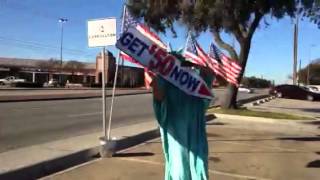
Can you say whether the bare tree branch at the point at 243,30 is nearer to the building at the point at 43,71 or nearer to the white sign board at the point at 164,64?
the white sign board at the point at 164,64

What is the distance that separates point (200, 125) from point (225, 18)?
58.4 feet

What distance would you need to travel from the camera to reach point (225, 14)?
74.3 ft

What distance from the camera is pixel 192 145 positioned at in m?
5.43

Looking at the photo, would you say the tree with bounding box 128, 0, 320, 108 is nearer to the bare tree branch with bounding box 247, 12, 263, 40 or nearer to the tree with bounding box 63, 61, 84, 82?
the bare tree branch with bounding box 247, 12, 263, 40

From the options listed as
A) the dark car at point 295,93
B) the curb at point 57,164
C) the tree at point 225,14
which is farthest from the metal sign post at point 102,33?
the dark car at point 295,93

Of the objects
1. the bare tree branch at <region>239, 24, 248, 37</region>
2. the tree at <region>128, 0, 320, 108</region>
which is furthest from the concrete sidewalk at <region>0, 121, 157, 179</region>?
the bare tree branch at <region>239, 24, 248, 37</region>

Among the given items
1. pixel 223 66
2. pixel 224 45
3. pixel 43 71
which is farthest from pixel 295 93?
pixel 43 71

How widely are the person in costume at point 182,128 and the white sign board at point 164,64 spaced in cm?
10

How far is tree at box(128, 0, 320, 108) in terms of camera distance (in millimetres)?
22672

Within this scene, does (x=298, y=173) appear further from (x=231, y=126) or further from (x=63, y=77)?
(x=63, y=77)

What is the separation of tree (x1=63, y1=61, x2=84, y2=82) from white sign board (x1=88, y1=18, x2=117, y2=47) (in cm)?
10568

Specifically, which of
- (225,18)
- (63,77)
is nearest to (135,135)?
(225,18)

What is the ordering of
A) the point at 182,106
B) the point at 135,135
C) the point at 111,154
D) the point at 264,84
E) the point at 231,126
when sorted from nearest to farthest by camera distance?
1. the point at 182,106
2. the point at 111,154
3. the point at 135,135
4. the point at 231,126
5. the point at 264,84

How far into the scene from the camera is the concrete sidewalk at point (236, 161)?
29.7 ft
